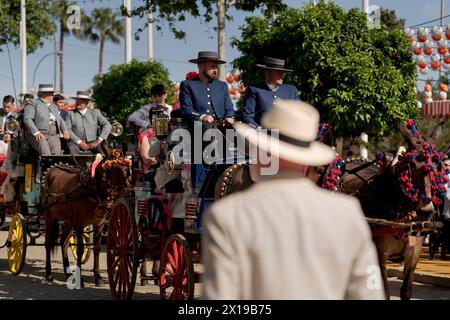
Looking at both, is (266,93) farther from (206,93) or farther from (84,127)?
(84,127)

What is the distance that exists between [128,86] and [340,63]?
9471 millimetres

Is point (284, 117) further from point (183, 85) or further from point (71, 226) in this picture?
point (71, 226)

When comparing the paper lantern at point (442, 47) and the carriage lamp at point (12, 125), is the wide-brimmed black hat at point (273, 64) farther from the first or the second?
the paper lantern at point (442, 47)

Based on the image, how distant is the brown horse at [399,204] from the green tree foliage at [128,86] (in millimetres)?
15440

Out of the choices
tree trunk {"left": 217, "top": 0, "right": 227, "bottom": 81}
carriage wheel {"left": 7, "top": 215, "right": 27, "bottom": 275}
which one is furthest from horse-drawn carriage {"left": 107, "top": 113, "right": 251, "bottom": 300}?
tree trunk {"left": 217, "top": 0, "right": 227, "bottom": 81}

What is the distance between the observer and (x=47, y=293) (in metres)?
10.3

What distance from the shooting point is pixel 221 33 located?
16234mm

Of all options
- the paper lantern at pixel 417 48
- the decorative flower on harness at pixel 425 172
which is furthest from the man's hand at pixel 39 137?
the paper lantern at pixel 417 48

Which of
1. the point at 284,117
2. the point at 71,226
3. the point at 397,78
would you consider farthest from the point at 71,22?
the point at 284,117

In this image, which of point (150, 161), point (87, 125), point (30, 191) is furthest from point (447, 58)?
point (150, 161)

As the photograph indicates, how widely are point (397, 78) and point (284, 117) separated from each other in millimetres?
13003

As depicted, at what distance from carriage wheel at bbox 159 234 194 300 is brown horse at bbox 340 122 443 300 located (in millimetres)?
1779
